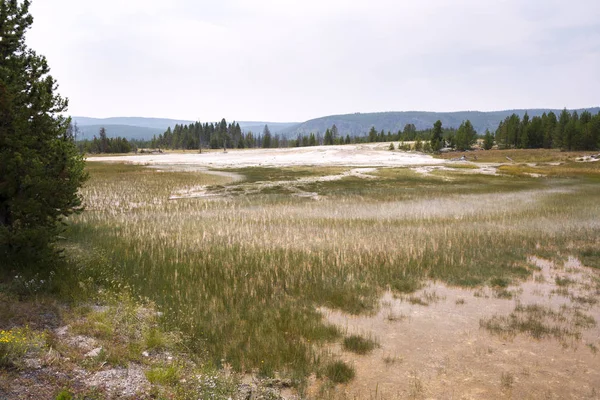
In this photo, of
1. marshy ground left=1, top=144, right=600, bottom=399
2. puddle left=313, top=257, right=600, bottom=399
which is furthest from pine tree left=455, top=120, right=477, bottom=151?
puddle left=313, top=257, right=600, bottom=399

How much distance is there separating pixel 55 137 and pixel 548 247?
21.2 metres

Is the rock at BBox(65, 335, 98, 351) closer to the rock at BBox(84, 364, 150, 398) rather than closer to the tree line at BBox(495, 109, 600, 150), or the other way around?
the rock at BBox(84, 364, 150, 398)

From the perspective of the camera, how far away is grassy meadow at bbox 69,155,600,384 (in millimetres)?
9250

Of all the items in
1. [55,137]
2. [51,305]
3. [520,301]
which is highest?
[55,137]

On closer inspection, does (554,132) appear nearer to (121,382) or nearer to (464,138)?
(464,138)

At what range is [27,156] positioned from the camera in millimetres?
Answer: 10633

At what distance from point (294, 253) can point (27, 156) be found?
9887 millimetres

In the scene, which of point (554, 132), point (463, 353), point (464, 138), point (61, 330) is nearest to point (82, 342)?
point (61, 330)

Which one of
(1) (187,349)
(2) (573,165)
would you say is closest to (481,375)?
(1) (187,349)

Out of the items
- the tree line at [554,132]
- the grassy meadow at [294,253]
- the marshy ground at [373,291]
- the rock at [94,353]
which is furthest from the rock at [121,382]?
the tree line at [554,132]

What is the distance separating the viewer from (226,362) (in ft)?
25.7

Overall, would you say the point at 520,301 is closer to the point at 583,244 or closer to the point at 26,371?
the point at 583,244

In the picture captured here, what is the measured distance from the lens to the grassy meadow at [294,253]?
925 cm

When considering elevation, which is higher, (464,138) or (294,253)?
(464,138)
